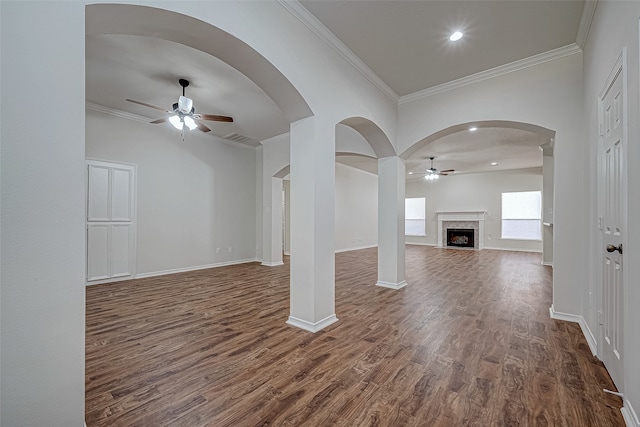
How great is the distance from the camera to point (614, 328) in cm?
181

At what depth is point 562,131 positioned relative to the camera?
2977 mm

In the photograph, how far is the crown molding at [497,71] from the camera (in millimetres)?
2953

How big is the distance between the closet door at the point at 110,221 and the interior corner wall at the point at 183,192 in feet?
0.48

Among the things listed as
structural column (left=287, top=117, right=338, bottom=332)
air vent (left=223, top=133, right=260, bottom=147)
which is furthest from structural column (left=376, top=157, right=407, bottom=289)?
air vent (left=223, top=133, right=260, bottom=147)

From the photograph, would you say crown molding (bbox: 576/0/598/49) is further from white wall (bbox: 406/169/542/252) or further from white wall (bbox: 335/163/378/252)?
white wall (bbox: 406/169/542/252)

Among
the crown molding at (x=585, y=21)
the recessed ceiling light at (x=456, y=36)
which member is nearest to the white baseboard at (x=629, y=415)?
the crown molding at (x=585, y=21)

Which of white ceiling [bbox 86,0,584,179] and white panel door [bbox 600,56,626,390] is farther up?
white ceiling [bbox 86,0,584,179]

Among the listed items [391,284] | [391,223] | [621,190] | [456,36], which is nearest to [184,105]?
[456,36]

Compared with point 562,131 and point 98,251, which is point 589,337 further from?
point 98,251

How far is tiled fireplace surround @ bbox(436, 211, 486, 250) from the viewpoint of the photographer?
9.76 metres

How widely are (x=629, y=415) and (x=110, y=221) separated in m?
6.21

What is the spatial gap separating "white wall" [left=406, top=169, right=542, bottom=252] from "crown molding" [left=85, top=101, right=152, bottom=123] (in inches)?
382

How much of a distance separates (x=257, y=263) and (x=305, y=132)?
15.2ft

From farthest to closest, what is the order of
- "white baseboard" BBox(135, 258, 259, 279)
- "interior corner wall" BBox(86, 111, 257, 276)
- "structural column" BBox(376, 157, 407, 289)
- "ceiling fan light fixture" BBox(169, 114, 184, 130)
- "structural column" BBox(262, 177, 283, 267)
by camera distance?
"structural column" BBox(262, 177, 283, 267), "white baseboard" BBox(135, 258, 259, 279), "interior corner wall" BBox(86, 111, 257, 276), "structural column" BBox(376, 157, 407, 289), "ceiling fan light fixture" BBox(169, 114, 184, 130)
